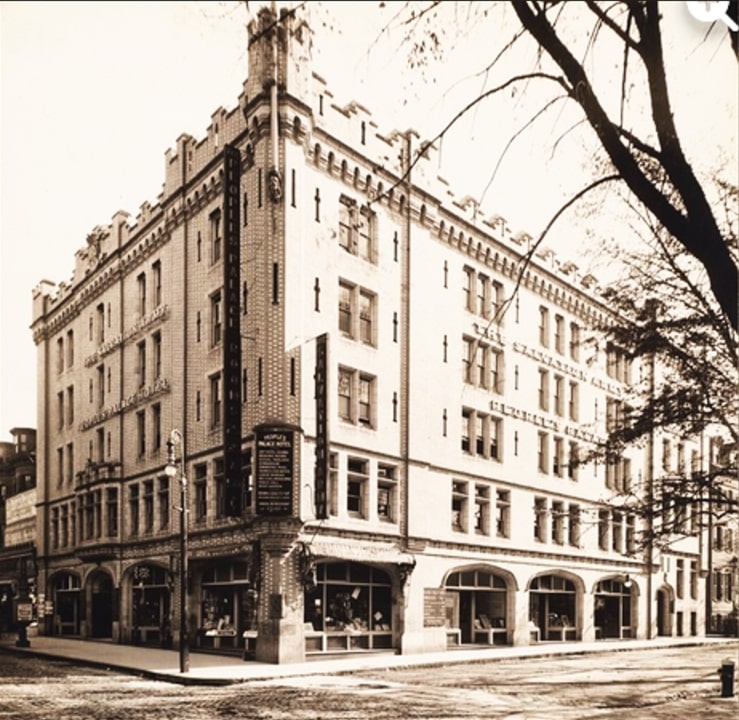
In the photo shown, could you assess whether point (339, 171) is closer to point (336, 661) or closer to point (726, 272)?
point (336, 661)

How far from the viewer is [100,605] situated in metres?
12.9

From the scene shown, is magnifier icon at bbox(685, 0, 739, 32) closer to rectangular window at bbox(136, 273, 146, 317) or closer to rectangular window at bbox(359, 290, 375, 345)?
rectangular window at bbox(136, 273, 146, 317)

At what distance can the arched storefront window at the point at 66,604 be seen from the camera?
40.2 ft

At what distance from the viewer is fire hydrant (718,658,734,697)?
14.0 metres

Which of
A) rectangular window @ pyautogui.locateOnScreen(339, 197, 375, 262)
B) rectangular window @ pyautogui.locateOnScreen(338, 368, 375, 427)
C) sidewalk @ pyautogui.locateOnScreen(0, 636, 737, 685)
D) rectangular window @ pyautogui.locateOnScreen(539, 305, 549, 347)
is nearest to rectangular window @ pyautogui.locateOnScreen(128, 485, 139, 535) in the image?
sidewalk @ pyautogui.locateOnScreen(0, 636, 737, 685)

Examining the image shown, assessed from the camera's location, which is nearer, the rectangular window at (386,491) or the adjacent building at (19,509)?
the adjacent building at (19,509)

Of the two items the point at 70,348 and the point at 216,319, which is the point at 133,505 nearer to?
the point at 70,348

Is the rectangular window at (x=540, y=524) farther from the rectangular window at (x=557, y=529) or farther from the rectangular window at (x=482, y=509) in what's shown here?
the rectangular window at (x=482, y=509)

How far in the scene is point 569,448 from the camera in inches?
1170

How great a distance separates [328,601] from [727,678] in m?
9.15

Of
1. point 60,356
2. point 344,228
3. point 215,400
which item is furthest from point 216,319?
point 344,228

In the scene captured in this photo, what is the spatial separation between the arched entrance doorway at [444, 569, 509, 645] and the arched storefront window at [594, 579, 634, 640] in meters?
5.78

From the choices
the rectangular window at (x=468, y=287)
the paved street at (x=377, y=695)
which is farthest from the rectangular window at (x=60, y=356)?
the rectangular window at (x=468, y=287)

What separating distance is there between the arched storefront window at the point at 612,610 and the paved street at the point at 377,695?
1240 cm
